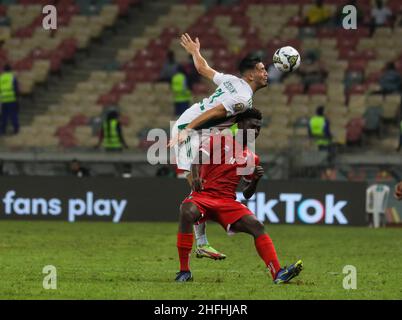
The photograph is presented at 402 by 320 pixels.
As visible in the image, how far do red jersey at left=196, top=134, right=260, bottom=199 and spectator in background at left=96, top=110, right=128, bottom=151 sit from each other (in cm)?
1569

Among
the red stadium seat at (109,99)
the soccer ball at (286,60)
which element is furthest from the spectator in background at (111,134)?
the soccer ball at (286,60)

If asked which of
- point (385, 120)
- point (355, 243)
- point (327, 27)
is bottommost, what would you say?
point (355, 243)

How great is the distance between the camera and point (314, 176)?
26156 mm

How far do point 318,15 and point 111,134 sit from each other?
314 inches

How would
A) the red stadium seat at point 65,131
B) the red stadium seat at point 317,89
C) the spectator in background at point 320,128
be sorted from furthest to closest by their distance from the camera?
the red stadium seat at point 317,89 < the red stadium seat at point 65,131 < the spectator in background at point 320,128

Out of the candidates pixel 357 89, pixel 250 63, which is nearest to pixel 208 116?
pixel 250 63

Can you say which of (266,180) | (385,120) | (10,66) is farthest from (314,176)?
(10,66)

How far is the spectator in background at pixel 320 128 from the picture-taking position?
91.1ft

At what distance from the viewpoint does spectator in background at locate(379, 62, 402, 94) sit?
30.2m

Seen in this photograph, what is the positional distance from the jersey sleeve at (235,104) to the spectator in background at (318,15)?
68.7 ft

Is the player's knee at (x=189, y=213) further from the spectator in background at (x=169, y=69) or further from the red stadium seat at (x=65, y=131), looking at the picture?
the spectator in background at (x=169, y=69)

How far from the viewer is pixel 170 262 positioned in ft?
53.7
